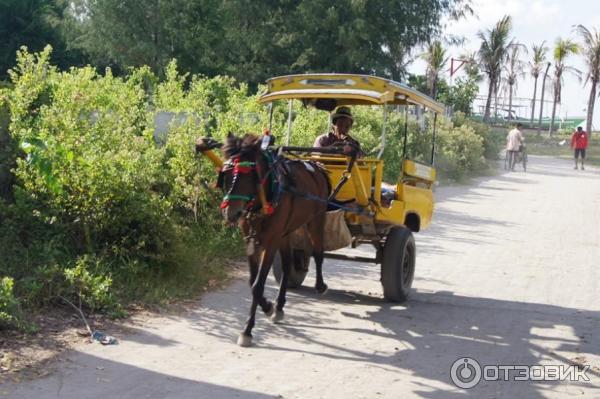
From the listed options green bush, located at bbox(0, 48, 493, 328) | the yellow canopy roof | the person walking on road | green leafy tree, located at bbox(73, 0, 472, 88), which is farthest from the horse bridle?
the person walking on road

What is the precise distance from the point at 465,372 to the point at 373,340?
42.6 inches

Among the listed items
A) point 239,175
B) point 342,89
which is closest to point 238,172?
point 239,175

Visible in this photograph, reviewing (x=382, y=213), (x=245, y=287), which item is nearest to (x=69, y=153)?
(x=245, y=287)

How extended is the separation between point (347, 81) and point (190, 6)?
22.4m

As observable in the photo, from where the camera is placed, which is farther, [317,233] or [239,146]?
[317,233]

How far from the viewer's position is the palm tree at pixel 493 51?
5916 cm

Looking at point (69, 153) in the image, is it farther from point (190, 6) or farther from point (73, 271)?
point (190, 6)

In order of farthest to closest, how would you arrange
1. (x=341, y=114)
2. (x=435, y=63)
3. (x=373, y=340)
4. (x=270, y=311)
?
(x=435, y=63) → (x=341, y=114) → (x=270, y=311) → (x=373, y=340)

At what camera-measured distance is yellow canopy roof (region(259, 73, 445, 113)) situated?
26.9ft

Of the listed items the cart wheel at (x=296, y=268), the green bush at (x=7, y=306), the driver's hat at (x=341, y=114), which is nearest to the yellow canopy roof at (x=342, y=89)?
the driver's hat at (x=341, y=114)

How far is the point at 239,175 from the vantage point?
252 inches

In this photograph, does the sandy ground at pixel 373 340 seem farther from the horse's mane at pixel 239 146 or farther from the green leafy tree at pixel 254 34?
the green leafy tree at pixel 254 34

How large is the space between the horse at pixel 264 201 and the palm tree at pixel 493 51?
53821 mm

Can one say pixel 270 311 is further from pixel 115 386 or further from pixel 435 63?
pixel 435 63
